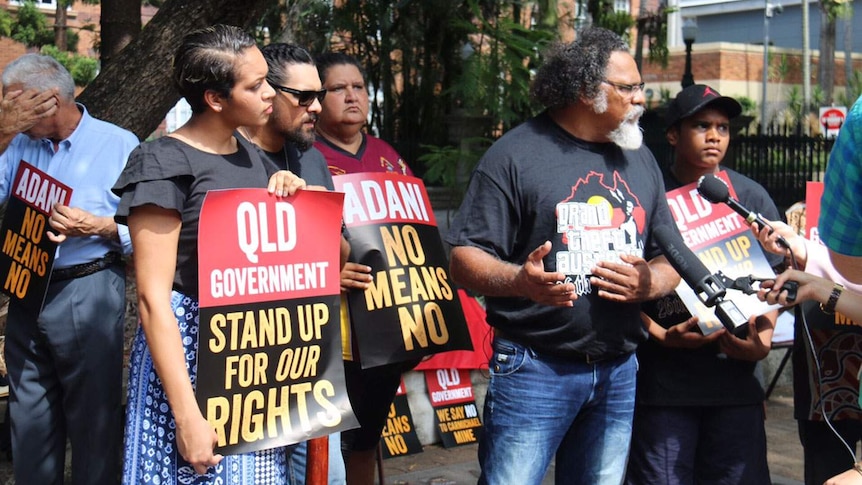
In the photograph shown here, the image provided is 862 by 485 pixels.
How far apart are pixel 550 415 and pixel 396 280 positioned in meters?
0.93

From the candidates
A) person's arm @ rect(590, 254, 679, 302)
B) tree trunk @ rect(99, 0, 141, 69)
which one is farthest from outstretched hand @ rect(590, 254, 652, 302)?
tree trunk @ rect(99, 0, 141, 69)

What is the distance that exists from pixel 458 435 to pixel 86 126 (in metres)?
3.11

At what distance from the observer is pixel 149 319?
2729 mm

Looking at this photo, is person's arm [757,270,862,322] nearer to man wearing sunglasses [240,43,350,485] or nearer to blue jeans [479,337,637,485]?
blue jeans [479,337,637,485]

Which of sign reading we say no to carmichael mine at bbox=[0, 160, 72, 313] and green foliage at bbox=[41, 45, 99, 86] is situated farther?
green foliage at bbox=[41, 45, 99, 86]

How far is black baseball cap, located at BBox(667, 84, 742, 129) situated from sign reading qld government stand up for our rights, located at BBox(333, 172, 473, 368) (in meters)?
1.10

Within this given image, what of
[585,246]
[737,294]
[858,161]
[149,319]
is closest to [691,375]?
[737,294]

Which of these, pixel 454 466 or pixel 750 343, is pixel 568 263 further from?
pixel 454 466

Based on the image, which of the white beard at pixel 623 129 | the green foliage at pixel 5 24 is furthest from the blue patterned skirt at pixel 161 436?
the green foliage at pixel 5 24

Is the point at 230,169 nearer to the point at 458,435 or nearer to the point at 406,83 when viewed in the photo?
the point at 458,435

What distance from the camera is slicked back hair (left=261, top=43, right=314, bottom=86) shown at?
373 centimetres

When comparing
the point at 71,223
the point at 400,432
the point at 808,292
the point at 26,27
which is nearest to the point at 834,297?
the point at 808,292

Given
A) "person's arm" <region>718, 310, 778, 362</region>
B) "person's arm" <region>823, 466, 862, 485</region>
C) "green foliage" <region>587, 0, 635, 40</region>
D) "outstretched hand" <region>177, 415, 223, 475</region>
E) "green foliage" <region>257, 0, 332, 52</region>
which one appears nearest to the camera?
"person's arm" <region>823, 466, 862, 485</region>

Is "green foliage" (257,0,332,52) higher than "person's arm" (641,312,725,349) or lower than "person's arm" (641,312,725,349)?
higher
